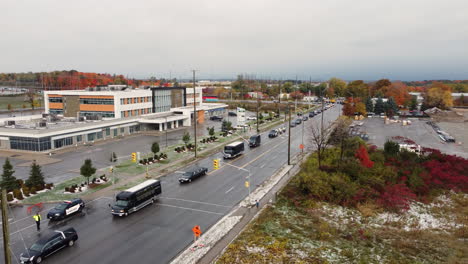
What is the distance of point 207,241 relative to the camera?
75.6ft

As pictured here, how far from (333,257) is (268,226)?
19.0 ft

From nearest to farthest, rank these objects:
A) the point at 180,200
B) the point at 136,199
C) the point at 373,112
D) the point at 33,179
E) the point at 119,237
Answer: the point at 119,237
the point at 136,199
the point at 180,200
the point at 33,179
the point at 373,112

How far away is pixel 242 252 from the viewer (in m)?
21.5

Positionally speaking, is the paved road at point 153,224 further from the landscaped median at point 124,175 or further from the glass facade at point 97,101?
the glass facade at point 97,101

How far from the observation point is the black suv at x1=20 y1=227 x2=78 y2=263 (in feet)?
65.9

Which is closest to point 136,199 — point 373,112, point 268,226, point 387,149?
point 268,226

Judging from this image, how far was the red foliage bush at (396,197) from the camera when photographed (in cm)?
3038

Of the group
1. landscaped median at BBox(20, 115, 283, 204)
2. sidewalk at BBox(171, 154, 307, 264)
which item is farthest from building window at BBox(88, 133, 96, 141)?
sidewalk at BBox(171, 154, 307, 264)

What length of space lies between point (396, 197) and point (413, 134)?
4432 cm

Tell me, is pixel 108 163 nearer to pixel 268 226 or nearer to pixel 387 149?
pixel 268 226

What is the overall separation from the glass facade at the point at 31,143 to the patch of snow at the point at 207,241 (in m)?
38.4

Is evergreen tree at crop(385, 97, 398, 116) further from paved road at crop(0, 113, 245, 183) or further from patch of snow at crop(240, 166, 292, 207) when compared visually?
patch of snow at crop(240, 166, 292, 207)

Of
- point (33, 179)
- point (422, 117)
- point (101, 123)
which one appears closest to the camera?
point (33, 179)

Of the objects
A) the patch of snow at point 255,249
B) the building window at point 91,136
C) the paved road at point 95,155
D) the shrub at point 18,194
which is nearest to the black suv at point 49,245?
the patch of snow at point 255,249
